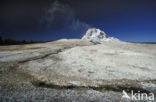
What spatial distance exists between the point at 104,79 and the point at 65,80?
8.83ft

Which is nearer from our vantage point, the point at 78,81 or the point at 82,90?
the point at 82,90

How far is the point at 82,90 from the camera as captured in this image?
4637 mm

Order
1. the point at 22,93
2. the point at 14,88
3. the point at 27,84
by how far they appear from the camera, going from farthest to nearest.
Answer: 1. the point at 27,84
2. the point at 14,88
3. the point at 22,93

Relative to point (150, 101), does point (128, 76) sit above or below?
above

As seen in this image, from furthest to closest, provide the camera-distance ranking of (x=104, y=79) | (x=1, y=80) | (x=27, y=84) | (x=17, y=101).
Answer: (x=104, y=79) < (x=1, y=80) < (x=27, y=84) < (x=17, y=101)

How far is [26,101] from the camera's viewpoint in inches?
149

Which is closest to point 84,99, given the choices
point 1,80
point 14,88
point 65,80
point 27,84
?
point 65,80

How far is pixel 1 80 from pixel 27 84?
1.91 meters

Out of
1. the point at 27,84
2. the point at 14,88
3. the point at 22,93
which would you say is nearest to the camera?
the point at 22,93

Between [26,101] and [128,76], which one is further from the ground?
[128,76]

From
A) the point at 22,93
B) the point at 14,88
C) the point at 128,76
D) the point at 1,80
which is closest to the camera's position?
the point at 22,93

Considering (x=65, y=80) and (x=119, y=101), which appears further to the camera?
(x=65, y=80)

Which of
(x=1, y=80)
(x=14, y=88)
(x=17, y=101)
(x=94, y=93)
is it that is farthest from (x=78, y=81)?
(x=1, y=80)

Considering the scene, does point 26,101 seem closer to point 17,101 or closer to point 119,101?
point 17,101
